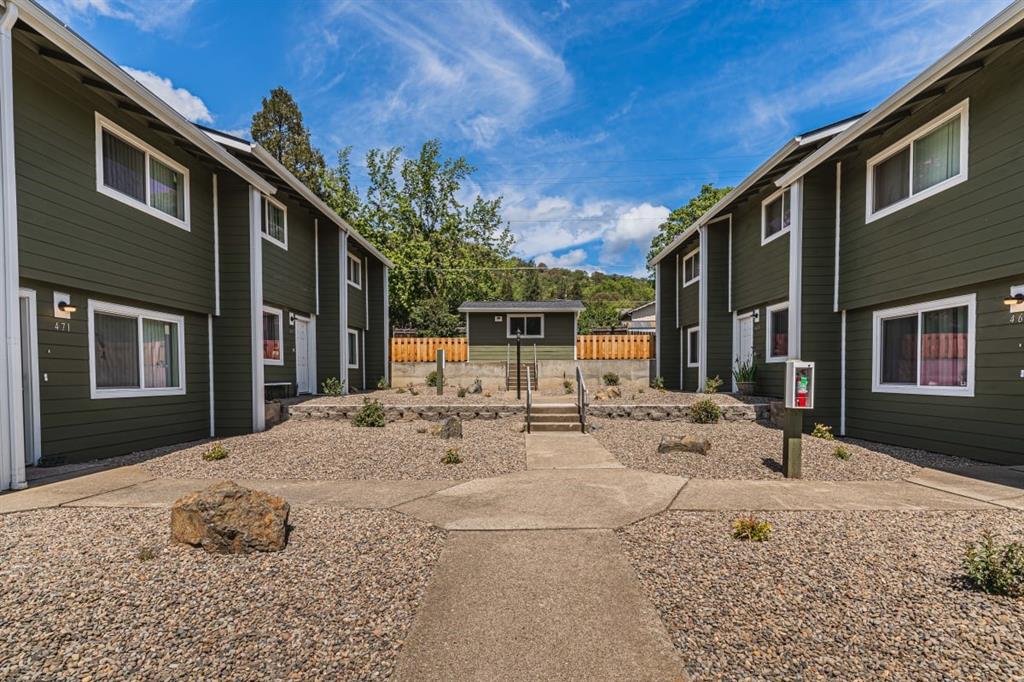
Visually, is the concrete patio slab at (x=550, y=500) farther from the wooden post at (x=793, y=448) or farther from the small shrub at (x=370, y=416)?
the small shrub at (x=370, y=416)

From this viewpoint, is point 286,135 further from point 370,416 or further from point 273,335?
point 370,416

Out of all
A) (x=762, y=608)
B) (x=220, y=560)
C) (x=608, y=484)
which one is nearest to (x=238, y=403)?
(x=220, y=560)

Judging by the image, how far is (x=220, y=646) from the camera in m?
2.49

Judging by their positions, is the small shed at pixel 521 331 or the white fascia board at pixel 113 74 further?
the small shed at pixel 521 331

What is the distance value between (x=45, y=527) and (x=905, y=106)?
477 inches

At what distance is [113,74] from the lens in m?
6.50

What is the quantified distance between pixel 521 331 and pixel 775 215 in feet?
40.2

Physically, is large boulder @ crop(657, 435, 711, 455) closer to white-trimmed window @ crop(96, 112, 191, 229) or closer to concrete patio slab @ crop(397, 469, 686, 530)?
concrete patio slab @ crop(397, 469, 686, 530)

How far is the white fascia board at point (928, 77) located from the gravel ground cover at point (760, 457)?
5.30 metres

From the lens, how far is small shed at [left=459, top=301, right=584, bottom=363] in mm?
21594

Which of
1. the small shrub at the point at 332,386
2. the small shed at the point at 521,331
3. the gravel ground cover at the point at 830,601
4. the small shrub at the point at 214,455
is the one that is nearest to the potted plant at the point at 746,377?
the gravel ground cover at the point at 830,601

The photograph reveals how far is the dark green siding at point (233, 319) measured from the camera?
31.2ft

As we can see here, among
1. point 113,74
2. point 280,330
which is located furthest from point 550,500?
point 280,330

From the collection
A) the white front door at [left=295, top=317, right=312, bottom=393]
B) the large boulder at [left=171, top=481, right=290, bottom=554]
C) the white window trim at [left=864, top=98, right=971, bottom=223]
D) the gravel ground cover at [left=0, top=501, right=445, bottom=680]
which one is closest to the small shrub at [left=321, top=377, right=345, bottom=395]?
the white front door at [left=295, top=317, right=312, bottom=393]
